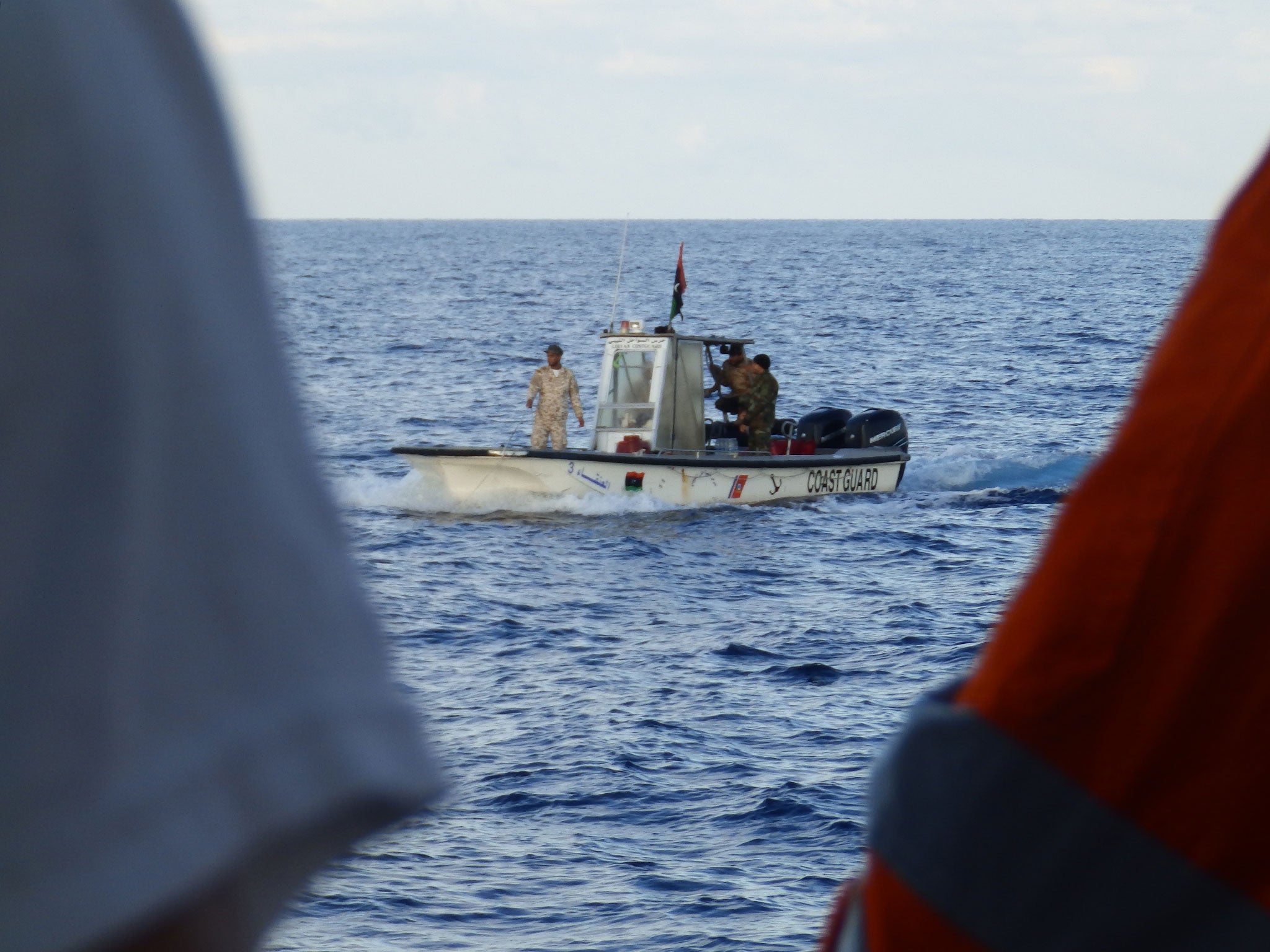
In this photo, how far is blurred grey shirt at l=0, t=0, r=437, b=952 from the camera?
1.61ft

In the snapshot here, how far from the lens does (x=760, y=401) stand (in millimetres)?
17453

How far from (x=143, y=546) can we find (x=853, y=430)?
62.5 ft

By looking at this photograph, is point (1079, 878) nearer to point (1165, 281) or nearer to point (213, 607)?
point (213, 607)

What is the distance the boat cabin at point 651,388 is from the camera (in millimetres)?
16906

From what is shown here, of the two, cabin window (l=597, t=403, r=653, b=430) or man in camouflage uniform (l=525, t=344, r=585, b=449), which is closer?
man in camouflage uniform (l=525, t=344, r=585, b=449)

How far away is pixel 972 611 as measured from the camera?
50.5ft

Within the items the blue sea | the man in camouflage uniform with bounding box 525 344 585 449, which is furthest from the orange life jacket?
the man in camouflage uniform with bounding box 525 344 585 449

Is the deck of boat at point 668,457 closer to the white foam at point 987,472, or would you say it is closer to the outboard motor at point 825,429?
the outboard motor at point 825,429

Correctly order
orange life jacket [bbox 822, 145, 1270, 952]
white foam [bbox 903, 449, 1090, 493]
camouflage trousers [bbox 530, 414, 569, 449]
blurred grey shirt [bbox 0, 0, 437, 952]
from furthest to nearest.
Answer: white foam [bbox 903, 449, 1090, 493] < camouflage trousers [bbox 530, 414, 569, 449] < orange life jacket [bbox 822, 145, 1270, 952] < blurred grey shirt [bbox 0, 0, 437, 952]

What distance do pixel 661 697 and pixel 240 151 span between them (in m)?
11.7

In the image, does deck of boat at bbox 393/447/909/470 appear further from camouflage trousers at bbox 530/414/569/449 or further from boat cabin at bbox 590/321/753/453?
camouflage trousers at bbox 530/414/569/449

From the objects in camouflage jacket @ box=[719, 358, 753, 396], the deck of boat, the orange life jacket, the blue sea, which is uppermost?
the orange life jacket

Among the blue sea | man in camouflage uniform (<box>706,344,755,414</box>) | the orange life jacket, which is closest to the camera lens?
the orange life jacket

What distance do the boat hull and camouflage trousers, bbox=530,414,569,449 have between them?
1.46 ft
